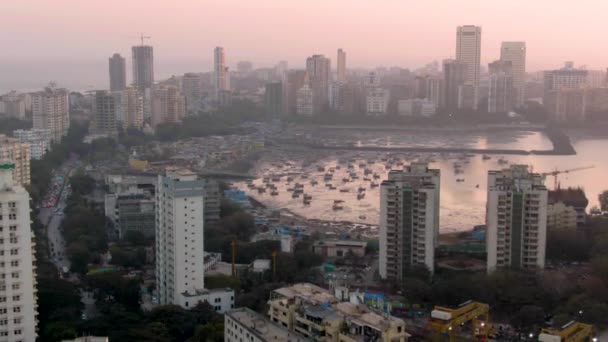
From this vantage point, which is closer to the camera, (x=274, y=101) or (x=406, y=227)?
(x=406, y=227)

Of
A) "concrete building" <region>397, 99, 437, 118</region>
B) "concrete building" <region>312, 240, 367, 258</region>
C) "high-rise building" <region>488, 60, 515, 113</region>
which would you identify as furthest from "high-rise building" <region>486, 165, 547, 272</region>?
"high-rise building" <region>488, 60, 515, 113</region>

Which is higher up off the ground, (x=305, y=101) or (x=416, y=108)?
(x=305, y=101)

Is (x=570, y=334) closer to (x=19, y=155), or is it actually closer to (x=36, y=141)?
(x=19, y=155)

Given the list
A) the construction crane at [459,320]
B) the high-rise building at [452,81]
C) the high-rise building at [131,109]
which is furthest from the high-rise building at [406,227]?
the high-rise building at [452,81]

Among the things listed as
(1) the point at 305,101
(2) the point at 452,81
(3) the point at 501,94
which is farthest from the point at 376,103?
(3) the point at 501,94


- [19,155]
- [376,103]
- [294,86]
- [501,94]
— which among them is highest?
[294,86]

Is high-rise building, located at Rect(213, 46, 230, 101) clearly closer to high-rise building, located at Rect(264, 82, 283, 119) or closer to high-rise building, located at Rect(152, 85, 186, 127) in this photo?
high-rise building, located at Rect(264, 82, 283, 119)

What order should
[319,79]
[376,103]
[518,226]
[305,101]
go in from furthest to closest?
[319,79]
[376,103]
[305,101]
[518,226]
